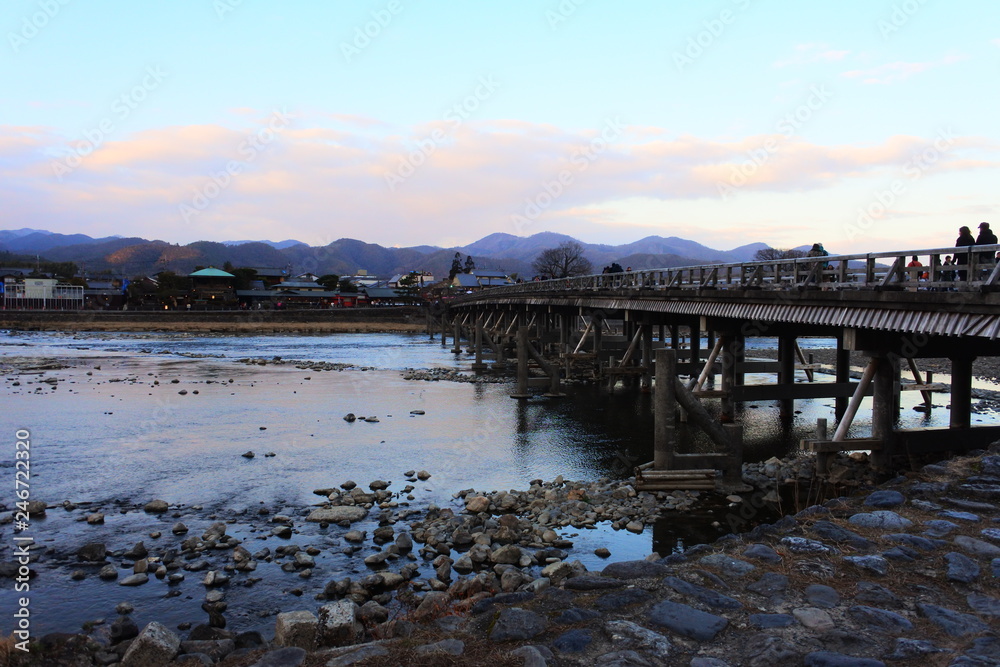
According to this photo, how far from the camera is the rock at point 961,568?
5805 millimetres

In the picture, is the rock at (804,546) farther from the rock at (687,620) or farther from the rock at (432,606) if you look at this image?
the rock at (432,606)

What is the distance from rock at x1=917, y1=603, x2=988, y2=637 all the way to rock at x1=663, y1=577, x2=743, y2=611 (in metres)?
1.39

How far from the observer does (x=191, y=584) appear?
930 cm

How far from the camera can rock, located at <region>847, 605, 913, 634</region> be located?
5113 mm

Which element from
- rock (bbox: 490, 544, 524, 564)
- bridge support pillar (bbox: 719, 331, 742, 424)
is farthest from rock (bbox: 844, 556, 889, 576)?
bridge support pillar (bbox: 719, 331, 742, 424)

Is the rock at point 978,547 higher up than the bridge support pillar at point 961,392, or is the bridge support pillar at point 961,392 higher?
the bridge support pillar at point 961,392

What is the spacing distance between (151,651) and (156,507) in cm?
708

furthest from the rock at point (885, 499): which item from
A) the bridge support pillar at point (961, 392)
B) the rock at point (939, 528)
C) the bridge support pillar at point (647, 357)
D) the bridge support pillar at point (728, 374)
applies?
the bridge support pillar at point (647, 357)

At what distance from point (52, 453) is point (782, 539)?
1790cm

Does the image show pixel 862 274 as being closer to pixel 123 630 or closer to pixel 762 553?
pixel 762 553

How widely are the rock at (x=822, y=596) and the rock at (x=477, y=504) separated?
279 inches

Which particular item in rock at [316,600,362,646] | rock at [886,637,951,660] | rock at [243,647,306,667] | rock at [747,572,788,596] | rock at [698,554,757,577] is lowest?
rock at [316,600,362,646]

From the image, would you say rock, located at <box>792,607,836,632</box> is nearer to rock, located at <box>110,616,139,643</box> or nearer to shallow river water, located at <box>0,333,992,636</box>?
shallow river water, located at <box>0,333,992,636</box>

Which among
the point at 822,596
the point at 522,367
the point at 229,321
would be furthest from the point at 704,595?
the point at 229,321
